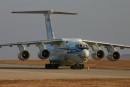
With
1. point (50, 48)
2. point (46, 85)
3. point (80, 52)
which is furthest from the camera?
point (50, 48)

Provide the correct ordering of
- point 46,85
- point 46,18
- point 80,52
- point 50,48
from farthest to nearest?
point 46,18 < point 50,48 < point 80,52 < point 46,85

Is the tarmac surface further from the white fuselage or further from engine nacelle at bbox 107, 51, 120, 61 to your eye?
engine nacelle at bbox 107, 51, 120, 61

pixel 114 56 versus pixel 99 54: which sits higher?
pixel 99 54

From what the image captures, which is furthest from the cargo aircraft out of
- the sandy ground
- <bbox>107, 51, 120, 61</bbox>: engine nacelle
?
the sandy ground

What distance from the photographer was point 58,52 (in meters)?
50.7

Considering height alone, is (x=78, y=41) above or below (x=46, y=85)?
above

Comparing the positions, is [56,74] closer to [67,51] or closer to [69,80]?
[69,80]

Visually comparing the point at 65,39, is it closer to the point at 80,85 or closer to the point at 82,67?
the point at 82,67

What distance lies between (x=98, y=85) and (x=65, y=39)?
2792 centimetres

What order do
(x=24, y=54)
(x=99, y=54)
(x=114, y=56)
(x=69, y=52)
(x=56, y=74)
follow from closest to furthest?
(x=56, y=74) < (x=24, y=54) < (x=69, y=52) < (x=99, y=54) < (x=114, y=56)

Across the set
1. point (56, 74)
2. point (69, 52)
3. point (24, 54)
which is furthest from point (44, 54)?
point (56, 74)

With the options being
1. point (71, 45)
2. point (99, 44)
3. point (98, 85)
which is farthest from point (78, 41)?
point (98, 85)

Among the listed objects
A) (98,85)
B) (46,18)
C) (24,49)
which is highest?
(46,18)

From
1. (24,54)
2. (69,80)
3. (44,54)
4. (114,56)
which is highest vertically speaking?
(24,54)
